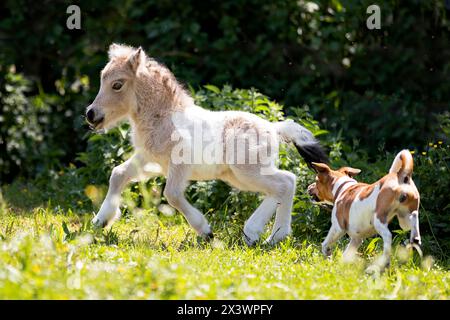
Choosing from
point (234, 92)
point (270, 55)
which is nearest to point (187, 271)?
point (234, 92)

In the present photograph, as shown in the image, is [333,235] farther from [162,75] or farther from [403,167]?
[162,75]

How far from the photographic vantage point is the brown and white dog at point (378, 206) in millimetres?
5141

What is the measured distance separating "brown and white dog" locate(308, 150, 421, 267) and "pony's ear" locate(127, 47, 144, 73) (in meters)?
1.97

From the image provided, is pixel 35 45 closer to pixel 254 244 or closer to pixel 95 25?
pixel 95 25

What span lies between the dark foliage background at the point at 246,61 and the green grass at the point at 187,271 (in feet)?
11.7

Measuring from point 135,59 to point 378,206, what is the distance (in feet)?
8.29

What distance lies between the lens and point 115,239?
6148 mm

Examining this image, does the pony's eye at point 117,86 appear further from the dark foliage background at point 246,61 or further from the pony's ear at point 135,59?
the dark foliage background at point 246,61

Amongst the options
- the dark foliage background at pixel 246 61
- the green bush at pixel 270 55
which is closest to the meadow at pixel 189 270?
the dark foliage background at pixel 246 61

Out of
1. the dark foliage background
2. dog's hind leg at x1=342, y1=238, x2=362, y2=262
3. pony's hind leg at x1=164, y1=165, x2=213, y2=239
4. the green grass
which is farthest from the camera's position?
A: the dark foliage background

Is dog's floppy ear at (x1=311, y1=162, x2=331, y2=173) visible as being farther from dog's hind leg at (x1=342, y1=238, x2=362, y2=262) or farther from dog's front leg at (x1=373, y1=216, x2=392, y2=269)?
dog's front leg at (x1=373, y1=216, x2=392, y2=269)

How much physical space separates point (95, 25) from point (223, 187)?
Result: 13.2ft

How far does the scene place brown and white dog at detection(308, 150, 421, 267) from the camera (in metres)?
5.14

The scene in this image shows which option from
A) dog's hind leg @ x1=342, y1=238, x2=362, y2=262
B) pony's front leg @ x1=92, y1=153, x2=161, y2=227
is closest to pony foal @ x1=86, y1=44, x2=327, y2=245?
pony's front leg @ x1=92, y1=153, x2=161, y2=227
